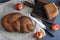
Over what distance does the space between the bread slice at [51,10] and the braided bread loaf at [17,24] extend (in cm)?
13

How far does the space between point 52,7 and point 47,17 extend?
73 millimetres

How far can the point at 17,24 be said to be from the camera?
0.76 m

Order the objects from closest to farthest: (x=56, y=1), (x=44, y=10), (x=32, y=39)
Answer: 1. (x=32, y=39)
2. (x=44, y=10)
3. (x=56, y=1)

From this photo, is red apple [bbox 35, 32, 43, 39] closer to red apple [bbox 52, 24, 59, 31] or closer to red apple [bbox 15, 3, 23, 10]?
red apple [bbox 52, 24, 59, 31]

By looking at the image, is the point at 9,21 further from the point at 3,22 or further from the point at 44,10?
the point at 44,10

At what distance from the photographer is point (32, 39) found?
0.75m

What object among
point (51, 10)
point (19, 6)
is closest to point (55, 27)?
point (51, 10)

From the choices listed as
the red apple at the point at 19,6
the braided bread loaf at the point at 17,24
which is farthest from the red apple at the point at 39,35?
the red apple at the point at 19,6

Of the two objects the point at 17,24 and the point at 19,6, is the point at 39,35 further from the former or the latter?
the point at 19,6

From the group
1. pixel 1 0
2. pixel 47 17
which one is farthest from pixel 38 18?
pixel 1 0

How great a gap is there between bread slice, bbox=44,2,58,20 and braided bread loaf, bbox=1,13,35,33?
13 centimetres

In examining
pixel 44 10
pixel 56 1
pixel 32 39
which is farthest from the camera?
pixel 56 1

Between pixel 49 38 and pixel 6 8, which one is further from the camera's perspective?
pixel 6 8

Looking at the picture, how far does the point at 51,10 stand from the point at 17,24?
0.21 meters
